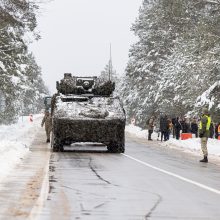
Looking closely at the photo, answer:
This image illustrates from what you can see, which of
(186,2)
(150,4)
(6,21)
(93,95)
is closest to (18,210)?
(93,95)

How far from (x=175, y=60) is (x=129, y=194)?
41.3 metres

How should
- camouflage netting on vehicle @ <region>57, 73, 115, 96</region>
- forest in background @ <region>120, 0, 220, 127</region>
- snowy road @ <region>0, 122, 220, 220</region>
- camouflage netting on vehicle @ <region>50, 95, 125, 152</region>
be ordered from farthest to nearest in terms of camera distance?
forest in background @ <region>120, 0, 220, 127</region> < camouflage netting on vehicle @ <region>57, 73, 115, 96</region> < camouflage netting on vehicle @ <region>50, 95, 125, 152</region> < snowy road @ <region>0, 122, 220, 220</region>

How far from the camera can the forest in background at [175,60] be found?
31188mm

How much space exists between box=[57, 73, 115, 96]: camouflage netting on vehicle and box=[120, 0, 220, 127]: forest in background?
8064 mm

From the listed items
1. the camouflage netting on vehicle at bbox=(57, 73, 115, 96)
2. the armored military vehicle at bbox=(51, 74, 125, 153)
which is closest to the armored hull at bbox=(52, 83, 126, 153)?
the armored military vehicle at bbox=(51, 74, 125, 153)

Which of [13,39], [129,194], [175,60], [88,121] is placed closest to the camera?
[129,194]

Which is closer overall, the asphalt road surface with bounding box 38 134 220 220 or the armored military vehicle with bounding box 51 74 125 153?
the asphalt road surface with bounding box 38 134 220 220

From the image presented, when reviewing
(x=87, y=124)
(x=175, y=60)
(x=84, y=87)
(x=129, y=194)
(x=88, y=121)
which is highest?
(x=175, y=60)

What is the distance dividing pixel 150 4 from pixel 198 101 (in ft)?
121

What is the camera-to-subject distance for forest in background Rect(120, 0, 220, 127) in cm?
3119

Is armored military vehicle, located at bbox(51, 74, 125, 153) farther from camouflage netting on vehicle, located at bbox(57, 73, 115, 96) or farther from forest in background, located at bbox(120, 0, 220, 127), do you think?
forest in background, located at bbox(120, 0, 220, 127)

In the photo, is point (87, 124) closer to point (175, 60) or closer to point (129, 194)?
point (129, 194)

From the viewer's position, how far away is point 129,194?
9250 mm

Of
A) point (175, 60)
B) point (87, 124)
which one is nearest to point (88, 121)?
point (87, 124)
